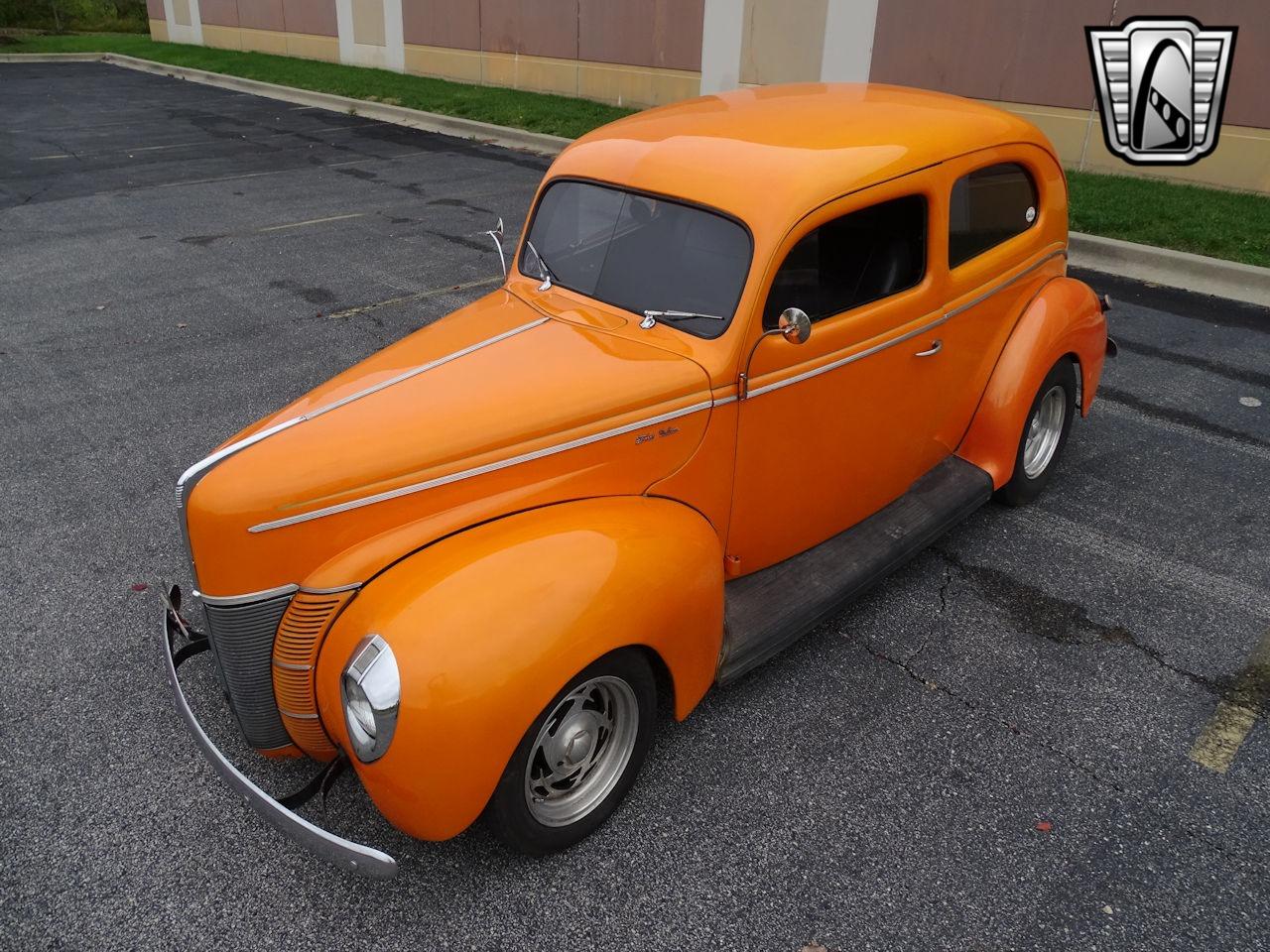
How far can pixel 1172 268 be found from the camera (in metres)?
8.37

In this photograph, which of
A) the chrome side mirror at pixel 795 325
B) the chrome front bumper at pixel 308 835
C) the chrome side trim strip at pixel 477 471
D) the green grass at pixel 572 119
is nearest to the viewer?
the chrome front bumper at pixel 308 835

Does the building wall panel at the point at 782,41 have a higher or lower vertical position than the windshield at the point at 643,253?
higher

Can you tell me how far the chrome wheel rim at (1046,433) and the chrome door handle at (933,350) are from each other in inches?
45.5

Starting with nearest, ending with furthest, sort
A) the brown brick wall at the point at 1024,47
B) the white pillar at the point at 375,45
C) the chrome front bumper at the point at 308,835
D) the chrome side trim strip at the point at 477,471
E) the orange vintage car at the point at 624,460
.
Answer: the chrome front bumper at the point at 308,835
the orange vintage car at the point at 624,460
the chrome side trim strip at the point at 477,471
the brown brick wall at the point at 1024,47
the white pillar at the point at 375,45

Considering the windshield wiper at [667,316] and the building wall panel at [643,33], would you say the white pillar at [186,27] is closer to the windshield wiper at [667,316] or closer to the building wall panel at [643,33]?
the building wall panel at [643,33]

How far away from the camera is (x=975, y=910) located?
2768 millimetres

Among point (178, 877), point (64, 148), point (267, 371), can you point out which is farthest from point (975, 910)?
point (64, 148)

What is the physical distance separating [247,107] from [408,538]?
754 inches

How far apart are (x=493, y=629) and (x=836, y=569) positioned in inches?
68.3

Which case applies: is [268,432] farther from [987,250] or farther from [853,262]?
[987,250]

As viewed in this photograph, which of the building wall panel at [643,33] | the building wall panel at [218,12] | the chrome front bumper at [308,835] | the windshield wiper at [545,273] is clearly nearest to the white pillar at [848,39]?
the building wall panel at [643,33]

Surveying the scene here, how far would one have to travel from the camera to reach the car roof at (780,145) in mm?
3361

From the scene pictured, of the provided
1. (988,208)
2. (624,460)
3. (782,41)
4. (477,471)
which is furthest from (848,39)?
(477,471)

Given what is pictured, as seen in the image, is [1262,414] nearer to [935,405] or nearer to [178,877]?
[935,405]
